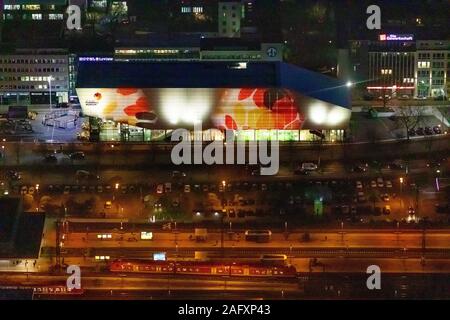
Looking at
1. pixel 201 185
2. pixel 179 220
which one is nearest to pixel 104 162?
pixel 201 185

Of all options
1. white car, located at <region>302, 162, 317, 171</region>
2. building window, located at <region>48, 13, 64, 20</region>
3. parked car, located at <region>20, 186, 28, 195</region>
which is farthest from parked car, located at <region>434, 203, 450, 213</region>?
building window, located at <region>48, 13, 64, 20</region>

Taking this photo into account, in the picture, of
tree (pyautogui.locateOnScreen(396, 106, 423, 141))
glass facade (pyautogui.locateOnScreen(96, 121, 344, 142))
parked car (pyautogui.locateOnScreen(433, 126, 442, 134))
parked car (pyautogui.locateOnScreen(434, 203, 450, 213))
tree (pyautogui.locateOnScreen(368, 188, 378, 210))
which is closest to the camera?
parked car (pyautogui.locateOnScreen(434, 203, 450, 213))

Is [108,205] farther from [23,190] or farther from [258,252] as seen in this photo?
[258,252]

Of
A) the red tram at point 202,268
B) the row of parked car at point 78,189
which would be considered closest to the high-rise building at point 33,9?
the row of parked car at point 78,189

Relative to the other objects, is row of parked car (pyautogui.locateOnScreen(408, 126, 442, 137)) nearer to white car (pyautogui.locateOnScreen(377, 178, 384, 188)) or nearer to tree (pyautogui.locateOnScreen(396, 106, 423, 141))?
tree (pyautogui.locateOnScreen(396, 106, 423, 141))

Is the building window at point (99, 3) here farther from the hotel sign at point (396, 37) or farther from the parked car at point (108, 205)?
the parked car at point (108, 205)

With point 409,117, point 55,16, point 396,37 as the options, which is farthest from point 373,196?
point 55,16
